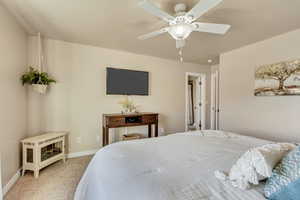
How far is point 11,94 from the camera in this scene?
207cm

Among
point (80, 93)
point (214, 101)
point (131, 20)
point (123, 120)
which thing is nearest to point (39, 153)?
point (80, 93)

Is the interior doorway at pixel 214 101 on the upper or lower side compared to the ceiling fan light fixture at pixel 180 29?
lower

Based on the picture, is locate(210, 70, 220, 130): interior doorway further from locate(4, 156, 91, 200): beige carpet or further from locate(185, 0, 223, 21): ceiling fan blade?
locate(4, 156, 91, 200): beige carpet

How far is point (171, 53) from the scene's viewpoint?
365 cm

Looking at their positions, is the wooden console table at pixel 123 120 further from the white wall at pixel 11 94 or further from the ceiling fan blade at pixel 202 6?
the ceiling fan blade at pixel 202 6

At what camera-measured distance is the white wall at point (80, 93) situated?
2867mm

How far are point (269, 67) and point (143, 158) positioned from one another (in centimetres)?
279

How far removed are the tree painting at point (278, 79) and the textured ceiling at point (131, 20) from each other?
547 millimetres

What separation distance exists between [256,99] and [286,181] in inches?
102

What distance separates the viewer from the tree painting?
2.39 meters

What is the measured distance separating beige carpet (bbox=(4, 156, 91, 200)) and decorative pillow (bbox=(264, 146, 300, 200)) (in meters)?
1.96

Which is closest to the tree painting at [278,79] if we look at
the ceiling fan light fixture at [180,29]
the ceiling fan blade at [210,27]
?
the ceiling fan blade at [210,27]

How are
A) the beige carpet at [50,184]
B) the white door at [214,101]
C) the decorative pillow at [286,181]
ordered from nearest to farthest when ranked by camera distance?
the decorative pillow at [286,181] < the beige carpet at [50,184] < the white door at [214,101]

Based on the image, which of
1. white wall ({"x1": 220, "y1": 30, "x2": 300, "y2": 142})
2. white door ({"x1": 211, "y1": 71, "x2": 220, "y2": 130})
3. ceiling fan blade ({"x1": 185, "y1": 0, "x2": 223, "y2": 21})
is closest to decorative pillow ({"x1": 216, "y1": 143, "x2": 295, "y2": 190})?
ceiling fan blade ({"x1": 185, "y1": 0, "x2": 223, "y2": 21})
